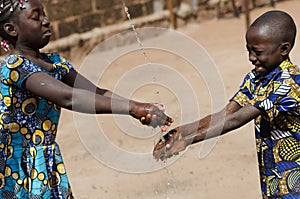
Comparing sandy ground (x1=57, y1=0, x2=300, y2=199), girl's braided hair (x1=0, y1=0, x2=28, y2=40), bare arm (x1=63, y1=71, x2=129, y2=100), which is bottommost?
sandy ground (x1=57, y1=0, x2=300, y2=199)

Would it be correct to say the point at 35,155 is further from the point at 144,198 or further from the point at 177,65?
the point at 177,65

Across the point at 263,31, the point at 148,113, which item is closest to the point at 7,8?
the point at 148,113

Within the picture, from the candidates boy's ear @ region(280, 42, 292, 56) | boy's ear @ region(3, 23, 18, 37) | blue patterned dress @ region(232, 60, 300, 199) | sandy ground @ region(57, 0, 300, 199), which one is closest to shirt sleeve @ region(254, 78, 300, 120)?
blue patterned dress @ region(232, 60, 300, 199)

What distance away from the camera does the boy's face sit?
9.84 ft

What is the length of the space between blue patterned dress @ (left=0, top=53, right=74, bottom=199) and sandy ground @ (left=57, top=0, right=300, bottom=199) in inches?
67.8

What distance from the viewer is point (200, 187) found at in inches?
190

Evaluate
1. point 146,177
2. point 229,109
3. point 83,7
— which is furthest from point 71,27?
point 229,109

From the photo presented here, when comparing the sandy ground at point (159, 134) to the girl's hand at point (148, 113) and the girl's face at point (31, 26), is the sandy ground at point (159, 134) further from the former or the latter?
the girl's face at point (31, 26)

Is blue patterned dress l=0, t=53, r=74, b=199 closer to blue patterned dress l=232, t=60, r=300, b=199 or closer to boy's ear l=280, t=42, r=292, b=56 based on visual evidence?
blue patterned dress l=232, t=60, r=300, b=199

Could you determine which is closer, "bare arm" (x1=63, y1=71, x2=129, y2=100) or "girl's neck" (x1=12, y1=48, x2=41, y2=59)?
"girl's neck" (x1=12, y1=48, x2=41, y2=59)

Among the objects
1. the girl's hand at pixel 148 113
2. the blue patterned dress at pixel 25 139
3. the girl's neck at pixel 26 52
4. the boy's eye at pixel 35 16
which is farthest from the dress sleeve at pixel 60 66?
the girl's hand at pixel 148 113

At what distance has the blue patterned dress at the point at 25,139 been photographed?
3.01m

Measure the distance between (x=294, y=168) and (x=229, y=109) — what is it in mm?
410

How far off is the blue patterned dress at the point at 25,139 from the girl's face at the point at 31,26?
0.09 metres
